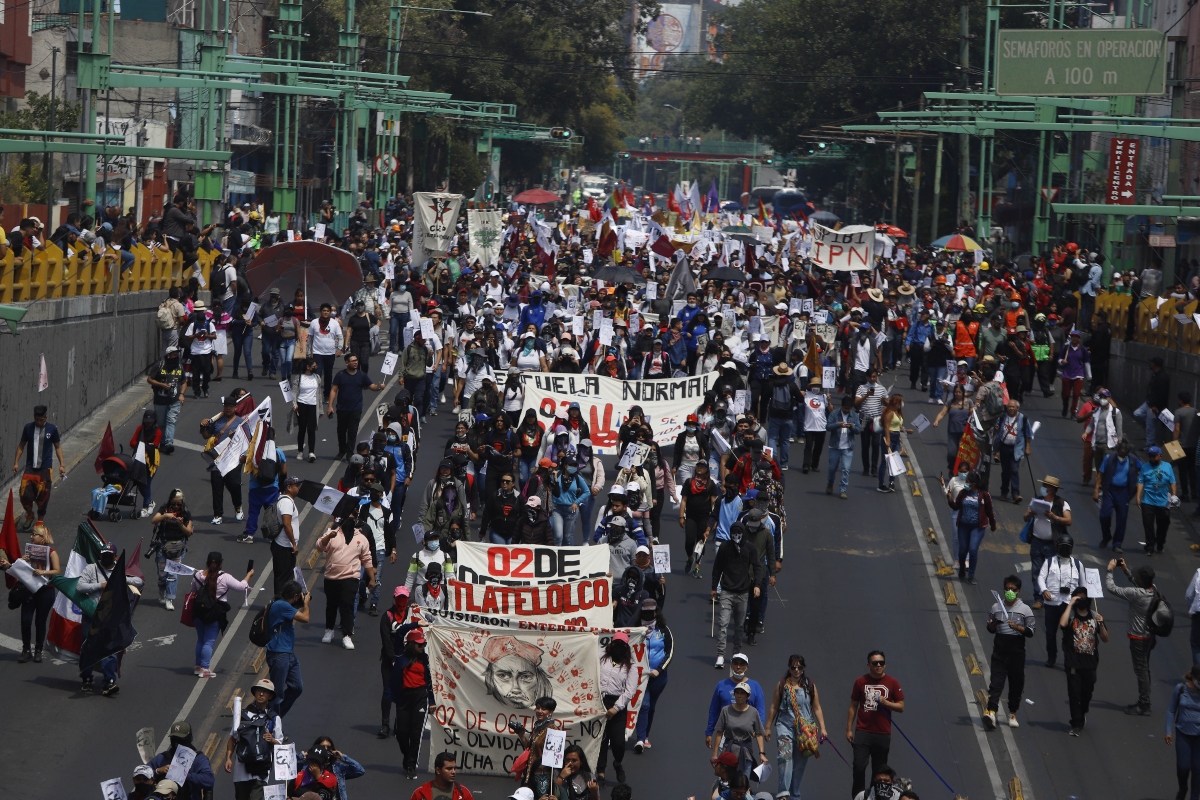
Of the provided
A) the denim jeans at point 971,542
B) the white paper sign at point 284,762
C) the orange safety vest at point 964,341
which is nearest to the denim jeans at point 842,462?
the denim jeans at point 971,542

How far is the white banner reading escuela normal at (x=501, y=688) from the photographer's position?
595 inches

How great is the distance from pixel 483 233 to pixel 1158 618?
27.2 m

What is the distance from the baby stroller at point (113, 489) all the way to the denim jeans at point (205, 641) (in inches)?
198

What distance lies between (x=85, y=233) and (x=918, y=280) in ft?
58.5

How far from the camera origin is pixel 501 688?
49.6 ft

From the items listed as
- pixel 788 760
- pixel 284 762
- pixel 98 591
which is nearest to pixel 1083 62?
pixel 788 760

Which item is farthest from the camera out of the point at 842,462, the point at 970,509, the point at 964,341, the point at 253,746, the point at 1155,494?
the point at 964,341

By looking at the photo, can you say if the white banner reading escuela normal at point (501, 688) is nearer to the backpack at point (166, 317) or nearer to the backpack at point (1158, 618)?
the backpack at point (1158, 618)

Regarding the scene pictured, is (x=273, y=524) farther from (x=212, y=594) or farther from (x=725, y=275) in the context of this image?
(x=725, y=275)

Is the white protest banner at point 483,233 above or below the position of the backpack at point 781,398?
above

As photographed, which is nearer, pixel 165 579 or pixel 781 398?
pixel 165 579

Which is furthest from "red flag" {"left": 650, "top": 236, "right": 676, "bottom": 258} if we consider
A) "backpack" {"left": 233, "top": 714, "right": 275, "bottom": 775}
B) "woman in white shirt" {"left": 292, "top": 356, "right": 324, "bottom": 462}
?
"backpack" {"left": 233, "top": 714, "right": 275, "bottom": 775}

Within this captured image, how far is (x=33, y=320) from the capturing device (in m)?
24.5

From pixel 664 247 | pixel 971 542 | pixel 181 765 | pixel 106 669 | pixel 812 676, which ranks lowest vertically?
pixel 812 676
